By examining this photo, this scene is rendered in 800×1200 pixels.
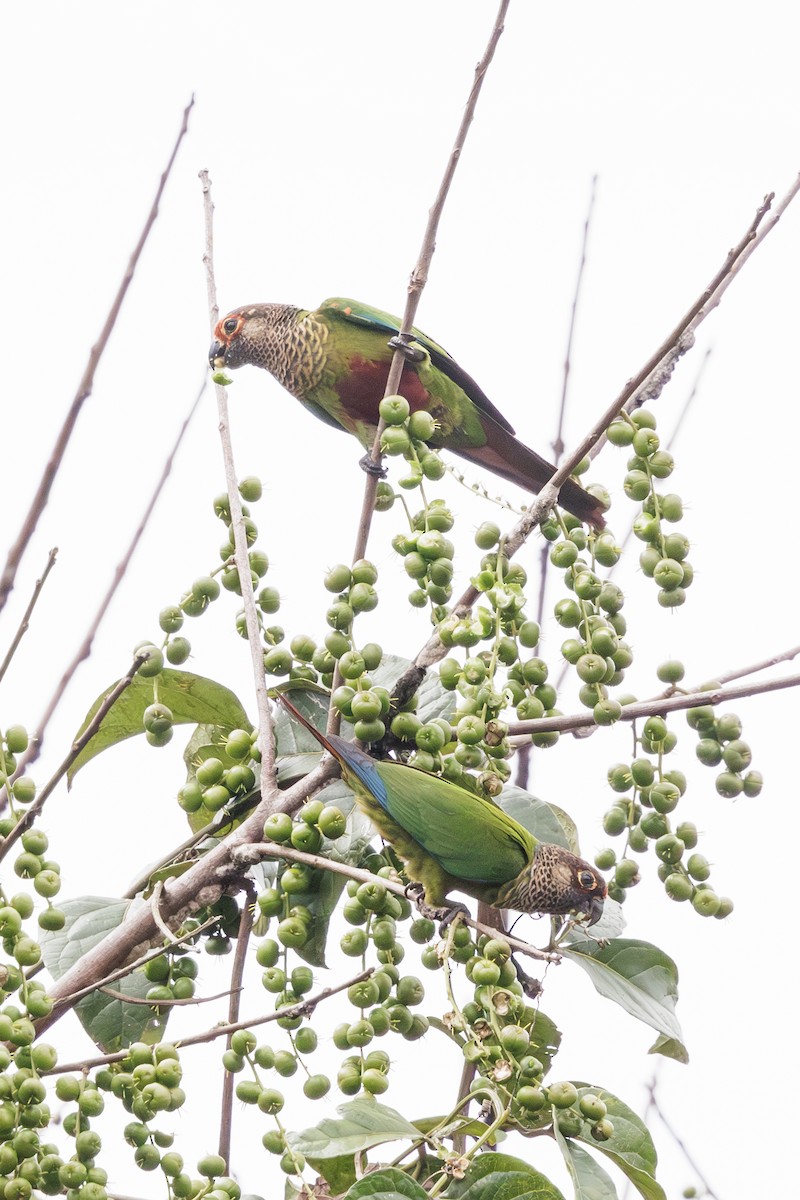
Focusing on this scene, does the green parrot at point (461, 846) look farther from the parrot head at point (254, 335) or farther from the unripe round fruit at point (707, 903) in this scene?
the parrot head at point (254, 335)

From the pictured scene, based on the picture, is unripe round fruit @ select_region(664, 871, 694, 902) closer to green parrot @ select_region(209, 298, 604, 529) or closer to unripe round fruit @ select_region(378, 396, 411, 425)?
unripe round fruit @ select_region(378, 396, 411, 425)

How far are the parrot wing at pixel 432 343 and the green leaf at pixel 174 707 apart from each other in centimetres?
119

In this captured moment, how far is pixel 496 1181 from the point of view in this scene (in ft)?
4.03

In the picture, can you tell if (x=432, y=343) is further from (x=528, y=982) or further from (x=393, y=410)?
(x=528, y=982)

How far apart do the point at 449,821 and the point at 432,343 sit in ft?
4.27

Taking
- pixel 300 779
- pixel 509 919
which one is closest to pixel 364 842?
pixel 300 779

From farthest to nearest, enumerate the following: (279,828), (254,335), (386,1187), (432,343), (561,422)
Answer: (254,335)
(432,343)
(561,422)
(279,828)
(386,1187)

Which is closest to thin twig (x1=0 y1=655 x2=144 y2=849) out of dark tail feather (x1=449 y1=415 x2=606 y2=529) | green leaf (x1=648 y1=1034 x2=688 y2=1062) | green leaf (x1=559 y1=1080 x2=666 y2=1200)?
green leaf (x1=559 y1=1080 x2=666 y2=1200)

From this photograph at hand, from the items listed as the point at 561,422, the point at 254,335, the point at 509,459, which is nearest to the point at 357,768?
the point at 561,422

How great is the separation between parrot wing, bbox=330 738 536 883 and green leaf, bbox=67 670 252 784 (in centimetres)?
28

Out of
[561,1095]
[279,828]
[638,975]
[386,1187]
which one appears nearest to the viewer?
[386,1187]

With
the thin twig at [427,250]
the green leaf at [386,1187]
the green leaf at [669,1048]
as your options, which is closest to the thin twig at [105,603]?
the thin twig at [427,250]

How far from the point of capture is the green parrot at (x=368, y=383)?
2.76 metres

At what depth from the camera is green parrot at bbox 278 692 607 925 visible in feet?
5.51
